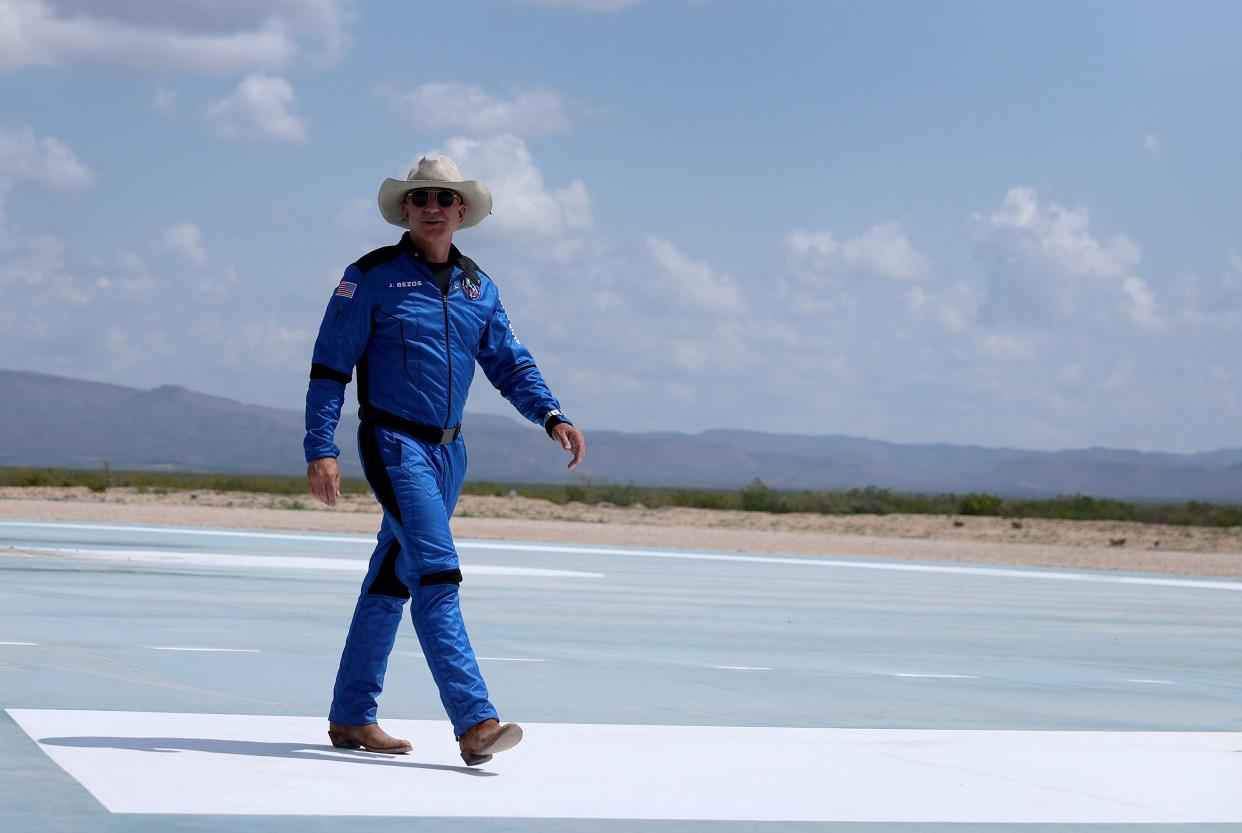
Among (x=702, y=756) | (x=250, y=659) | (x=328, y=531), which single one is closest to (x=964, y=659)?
(x=250, y=659)

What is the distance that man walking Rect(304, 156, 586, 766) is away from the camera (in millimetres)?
7355

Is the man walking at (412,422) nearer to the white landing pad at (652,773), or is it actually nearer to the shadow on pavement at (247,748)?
the shadow on pavement at (247,748)

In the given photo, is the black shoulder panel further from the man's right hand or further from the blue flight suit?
the man's right hand

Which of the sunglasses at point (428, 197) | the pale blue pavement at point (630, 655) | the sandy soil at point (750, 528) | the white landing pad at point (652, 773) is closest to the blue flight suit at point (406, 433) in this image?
the sunglasses at point (428, 197)

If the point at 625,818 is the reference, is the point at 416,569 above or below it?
above

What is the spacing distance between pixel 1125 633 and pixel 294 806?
1190cm

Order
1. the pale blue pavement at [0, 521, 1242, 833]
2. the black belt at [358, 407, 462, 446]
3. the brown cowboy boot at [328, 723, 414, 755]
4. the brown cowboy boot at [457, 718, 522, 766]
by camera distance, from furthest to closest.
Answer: the pale blue pavement at [0, 521, 1242, 833] < the brown cowboy boot at [328, 723, 414, 755] < the black belt at [358, 407, 462, 446] < the brown cowboy boot at [457, 718, 522, 766]

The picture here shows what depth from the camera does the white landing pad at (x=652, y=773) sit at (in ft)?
21.6

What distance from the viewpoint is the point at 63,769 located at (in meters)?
6.82

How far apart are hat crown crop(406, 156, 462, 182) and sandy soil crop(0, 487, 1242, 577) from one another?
2478 centimetres

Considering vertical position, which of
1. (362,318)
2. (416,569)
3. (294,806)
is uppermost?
(362,318)

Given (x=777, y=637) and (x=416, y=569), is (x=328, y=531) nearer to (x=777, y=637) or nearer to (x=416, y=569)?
(x=777, y=637)

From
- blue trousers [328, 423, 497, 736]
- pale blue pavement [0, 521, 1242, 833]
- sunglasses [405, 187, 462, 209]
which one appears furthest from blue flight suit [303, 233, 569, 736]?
pale blue pavement [0, 521, 1242, 833]

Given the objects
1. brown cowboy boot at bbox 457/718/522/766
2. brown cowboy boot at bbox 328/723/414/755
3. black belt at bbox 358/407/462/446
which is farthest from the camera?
brown cowboy boot at bbox 328/723/414/755
